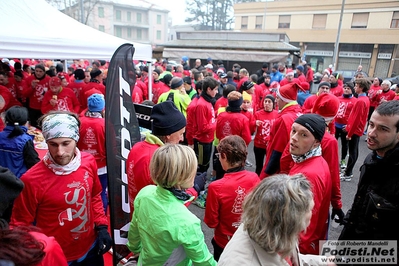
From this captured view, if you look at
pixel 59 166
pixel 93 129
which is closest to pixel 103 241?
pixel 59 166

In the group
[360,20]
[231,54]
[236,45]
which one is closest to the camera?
[231,54]

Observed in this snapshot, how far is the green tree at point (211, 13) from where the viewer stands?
46.2 metres

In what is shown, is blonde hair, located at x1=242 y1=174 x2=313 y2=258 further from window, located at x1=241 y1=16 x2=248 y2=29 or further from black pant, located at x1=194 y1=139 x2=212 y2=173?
window, located at x1=241 y1=16 x2=248 y2=29

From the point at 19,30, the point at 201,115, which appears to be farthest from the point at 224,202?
the point at 19,30

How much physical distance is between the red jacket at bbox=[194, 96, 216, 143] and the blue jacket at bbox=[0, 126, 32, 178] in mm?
2671

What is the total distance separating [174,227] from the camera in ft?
5.30

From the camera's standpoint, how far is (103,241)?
2.22m

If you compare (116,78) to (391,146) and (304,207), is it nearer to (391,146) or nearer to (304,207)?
(304,207)

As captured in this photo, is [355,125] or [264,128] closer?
[264,128]

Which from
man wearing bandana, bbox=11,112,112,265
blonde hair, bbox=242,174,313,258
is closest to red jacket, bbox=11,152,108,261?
man wearing bandana, bbox=11,112,112,265

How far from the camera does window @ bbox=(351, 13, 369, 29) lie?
2855 cm

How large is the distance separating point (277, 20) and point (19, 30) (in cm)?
3555

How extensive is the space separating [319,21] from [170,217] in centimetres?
3562

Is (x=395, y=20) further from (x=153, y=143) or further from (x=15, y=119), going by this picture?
(x=15, y=119)
